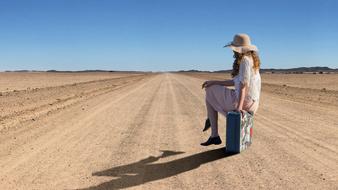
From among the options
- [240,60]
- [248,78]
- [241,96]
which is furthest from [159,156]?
[240,60]

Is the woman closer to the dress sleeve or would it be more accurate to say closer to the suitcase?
the dress sleeve

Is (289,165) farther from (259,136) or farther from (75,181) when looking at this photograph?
(75,181)

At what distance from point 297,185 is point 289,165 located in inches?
35.5

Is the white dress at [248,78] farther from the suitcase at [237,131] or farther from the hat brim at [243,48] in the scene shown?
the suitcase at [237,131]

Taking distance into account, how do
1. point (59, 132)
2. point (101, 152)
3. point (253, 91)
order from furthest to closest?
1. point (59, 132)
2. point (101, 152)
3. point (253, 91)

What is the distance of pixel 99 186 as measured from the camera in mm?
4645

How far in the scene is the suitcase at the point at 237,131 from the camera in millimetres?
5691

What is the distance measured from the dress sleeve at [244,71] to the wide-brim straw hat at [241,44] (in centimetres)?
18

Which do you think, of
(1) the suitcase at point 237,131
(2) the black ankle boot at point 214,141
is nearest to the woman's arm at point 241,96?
(1) the suitcase at point 237,131

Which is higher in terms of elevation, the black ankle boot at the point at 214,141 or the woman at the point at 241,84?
the woman at the point at 241,84

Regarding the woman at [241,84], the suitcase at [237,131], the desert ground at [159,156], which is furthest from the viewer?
the woman at [241,84]

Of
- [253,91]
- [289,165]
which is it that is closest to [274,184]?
[289,165]

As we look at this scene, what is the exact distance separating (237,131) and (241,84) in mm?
658

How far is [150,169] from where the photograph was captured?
17.7ft
